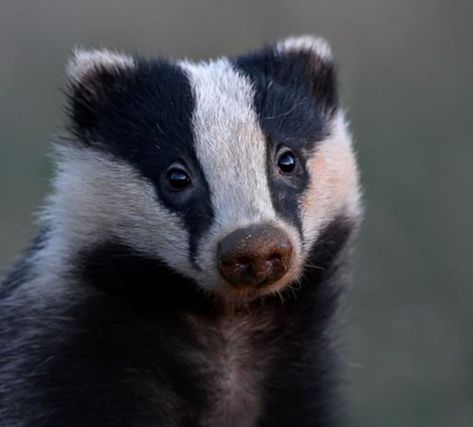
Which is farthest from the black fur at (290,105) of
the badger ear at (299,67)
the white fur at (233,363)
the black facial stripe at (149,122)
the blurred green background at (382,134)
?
the blurred green background at (382,134)

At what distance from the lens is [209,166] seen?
5754 millimetres

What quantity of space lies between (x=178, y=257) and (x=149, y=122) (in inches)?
15.5

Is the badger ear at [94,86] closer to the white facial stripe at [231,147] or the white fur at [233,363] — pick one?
the white facial stripe at [231,147]

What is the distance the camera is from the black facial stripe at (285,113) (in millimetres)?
5832

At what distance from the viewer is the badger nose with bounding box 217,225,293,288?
18.1 ft

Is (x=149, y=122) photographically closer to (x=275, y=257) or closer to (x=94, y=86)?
(x=94, y=86)

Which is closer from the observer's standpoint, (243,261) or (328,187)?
(243,261)

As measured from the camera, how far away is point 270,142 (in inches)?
230

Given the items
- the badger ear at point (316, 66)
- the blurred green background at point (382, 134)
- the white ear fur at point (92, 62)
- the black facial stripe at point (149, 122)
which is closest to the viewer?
the black facial stripe at point (149, 122)

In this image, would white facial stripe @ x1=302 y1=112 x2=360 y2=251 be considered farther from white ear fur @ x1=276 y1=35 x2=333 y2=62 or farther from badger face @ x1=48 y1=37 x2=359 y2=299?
white ear fur @ x1=276 y1=35 x2=333 y2=62

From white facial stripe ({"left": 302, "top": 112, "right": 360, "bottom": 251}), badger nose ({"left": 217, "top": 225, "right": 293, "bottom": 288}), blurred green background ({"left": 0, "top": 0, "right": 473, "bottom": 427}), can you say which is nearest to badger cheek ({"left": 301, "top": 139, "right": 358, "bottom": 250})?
white facial stripe ({"left": 302, "top": 112, "right": 360, "bottom": 251})

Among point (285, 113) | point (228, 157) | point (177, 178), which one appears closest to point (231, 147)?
point (228, 157)

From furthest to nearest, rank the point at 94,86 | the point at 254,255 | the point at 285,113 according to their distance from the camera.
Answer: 1. the point at 94,86
2. the point at 285,113
3. the point at 254,255

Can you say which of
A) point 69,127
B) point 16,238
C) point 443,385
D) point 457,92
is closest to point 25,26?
point 16,238
